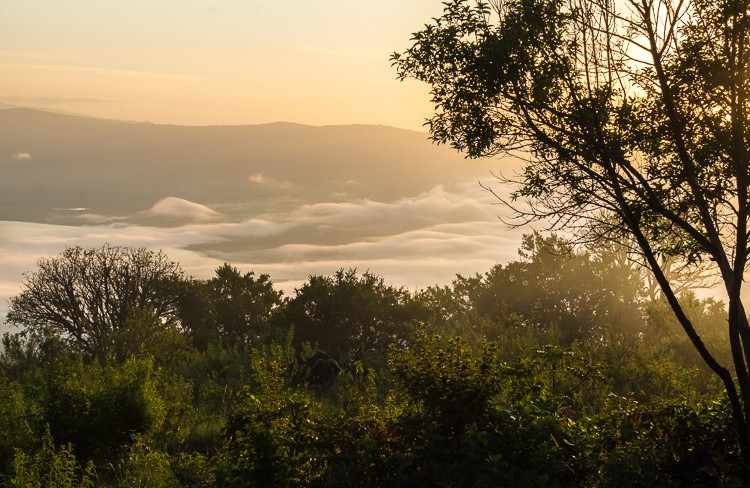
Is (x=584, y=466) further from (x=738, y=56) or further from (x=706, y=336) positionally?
(x=706, y=336)

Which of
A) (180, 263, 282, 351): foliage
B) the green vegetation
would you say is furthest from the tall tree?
(180, 263, 282, 351): foliage

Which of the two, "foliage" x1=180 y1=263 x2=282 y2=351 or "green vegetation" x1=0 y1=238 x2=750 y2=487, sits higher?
"foliage" x1=180 y1=263 x2=282 y2=351

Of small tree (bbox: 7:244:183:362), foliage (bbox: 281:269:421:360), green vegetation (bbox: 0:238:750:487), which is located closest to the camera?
green vegetation (bbox: 0:238:750:487)

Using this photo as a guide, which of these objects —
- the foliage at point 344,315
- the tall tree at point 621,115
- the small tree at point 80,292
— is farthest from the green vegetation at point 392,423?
the small tree at point 80,292

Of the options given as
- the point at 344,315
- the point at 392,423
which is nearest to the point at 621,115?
the point at 392,423

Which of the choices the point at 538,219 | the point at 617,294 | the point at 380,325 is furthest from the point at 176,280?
the point at 538,219

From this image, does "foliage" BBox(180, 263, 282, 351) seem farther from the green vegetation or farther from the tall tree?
the tall tree

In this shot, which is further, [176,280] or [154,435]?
[176,280]

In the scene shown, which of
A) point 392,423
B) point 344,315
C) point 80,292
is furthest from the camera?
point 80,292

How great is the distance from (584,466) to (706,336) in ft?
83.3

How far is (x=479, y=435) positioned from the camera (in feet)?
32.0

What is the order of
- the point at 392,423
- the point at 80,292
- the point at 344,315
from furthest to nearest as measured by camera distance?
the point at 80,292, the point at 344,315, the point at 392,423

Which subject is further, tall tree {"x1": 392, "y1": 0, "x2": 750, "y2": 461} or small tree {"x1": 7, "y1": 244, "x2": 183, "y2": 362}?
small tree {"x1": 7, "y1": 244, "x2": 183, "y2": 362}

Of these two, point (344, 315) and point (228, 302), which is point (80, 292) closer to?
point (228, 302)
